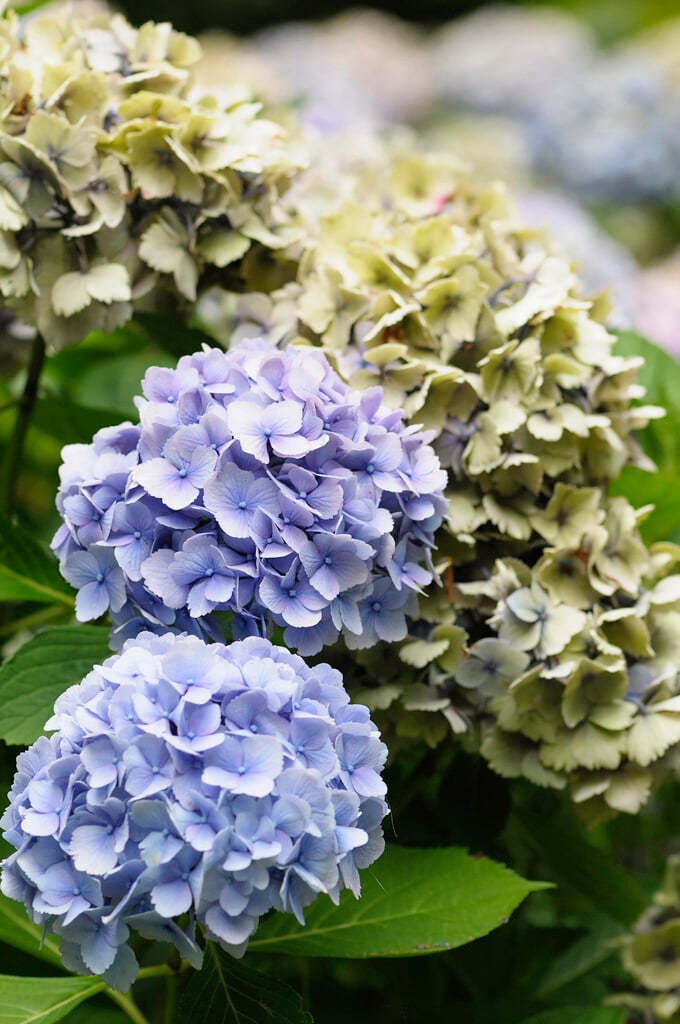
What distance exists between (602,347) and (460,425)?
0.14 metres

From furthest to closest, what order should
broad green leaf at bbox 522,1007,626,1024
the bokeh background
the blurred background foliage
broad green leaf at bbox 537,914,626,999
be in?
1. the blurred background foliage
2. the bokeh background
3. broad green leaf at bbox 537,914,626,999
4. broad green leaf at bbox 522,1007,626,1024

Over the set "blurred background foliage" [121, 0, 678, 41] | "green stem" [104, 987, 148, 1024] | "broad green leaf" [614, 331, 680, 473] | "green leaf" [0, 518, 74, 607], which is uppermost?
"broad green leaf" [614, 331, 680, 473]

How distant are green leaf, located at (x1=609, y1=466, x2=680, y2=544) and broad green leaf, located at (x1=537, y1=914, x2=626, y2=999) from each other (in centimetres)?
41

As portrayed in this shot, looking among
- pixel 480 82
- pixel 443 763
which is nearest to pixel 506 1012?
pixel 443 763

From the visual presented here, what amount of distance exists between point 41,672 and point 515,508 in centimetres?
39

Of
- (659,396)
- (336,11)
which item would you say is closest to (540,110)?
(659,396)

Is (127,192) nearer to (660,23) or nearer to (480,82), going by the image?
(480,82)

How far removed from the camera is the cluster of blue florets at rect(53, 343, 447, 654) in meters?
0.74

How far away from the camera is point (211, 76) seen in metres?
2.19

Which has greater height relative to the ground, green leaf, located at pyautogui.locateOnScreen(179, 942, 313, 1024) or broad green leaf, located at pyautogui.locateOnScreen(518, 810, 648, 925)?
green leaf, located at pyautogui.locateOnScreen(179, 942, 313, 1024)

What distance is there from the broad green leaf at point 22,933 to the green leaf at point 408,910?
169mm

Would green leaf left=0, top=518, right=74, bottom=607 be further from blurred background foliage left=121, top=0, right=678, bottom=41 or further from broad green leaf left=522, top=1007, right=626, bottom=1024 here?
blurred background foliage left=121, top=0, right=678, bottom=41

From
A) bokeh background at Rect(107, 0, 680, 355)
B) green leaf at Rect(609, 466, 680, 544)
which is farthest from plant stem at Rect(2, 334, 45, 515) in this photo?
bokeh background at Rect(107, 0, 680, 355)

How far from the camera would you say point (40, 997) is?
79 centimetres
